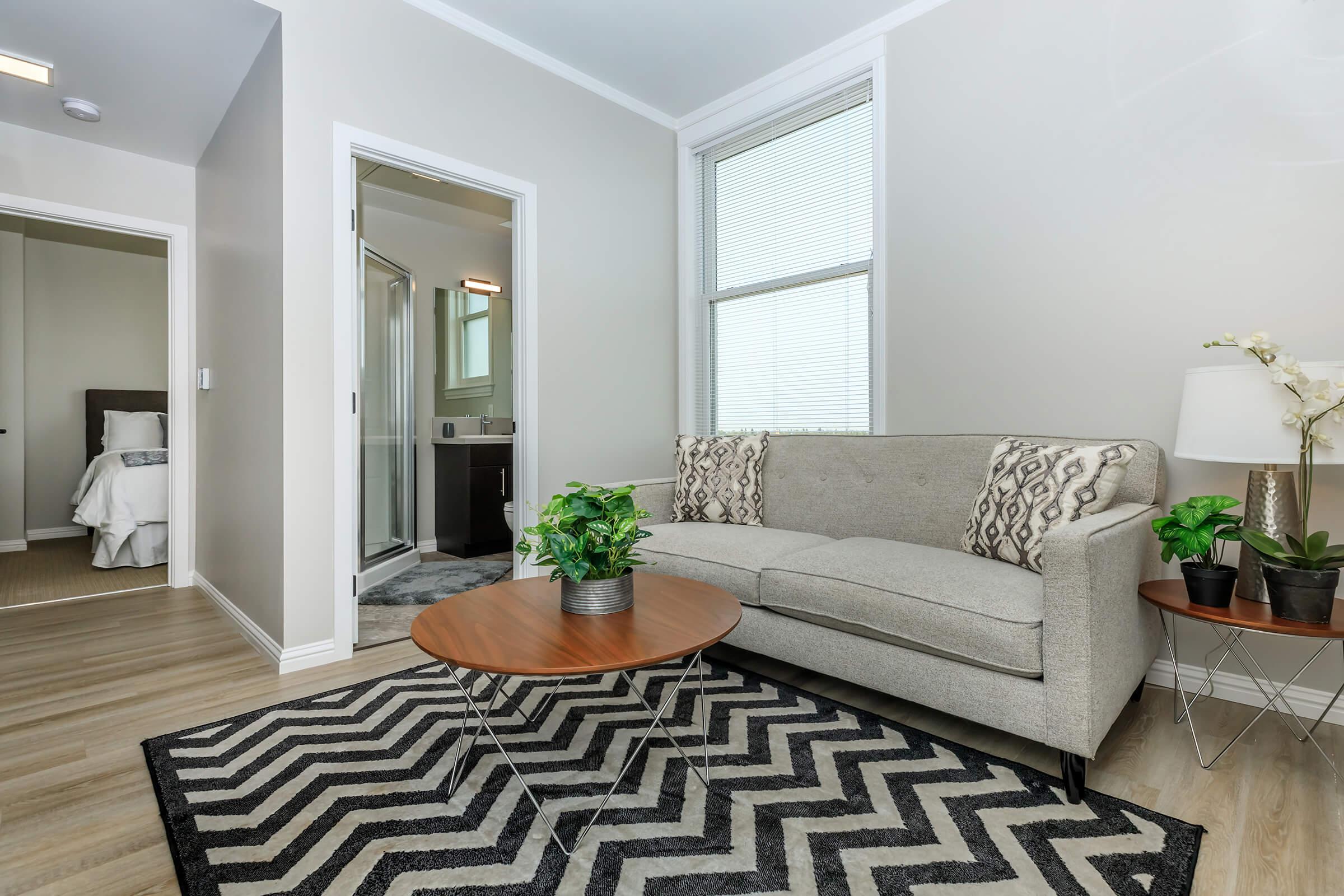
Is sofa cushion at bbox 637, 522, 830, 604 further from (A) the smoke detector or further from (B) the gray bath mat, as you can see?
(A) the smoke detector

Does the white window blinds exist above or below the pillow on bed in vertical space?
above

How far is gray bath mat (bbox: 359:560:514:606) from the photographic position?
339 centimetres

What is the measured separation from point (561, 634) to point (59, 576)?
14.2ft

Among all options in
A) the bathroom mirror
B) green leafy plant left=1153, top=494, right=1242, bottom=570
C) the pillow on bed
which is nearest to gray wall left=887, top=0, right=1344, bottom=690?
green leafy plant left=1153, top=494, right=1242, bottom=570

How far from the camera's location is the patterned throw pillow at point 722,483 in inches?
114

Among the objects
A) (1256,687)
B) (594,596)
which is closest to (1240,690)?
(1256,687)

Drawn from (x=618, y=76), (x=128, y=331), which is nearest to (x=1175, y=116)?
(x=618, y=76)

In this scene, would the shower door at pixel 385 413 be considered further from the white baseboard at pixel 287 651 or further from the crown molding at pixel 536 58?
the crown molding at pixel 536 58

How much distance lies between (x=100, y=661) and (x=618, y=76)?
3509 mm

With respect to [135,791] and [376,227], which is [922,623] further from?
[376,227]

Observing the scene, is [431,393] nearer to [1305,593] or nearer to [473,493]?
[473,493]

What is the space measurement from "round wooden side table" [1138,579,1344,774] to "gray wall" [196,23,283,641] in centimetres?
289

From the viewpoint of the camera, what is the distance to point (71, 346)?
17.2 feet

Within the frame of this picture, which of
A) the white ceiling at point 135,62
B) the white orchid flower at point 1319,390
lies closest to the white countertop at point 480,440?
the white ceiling at point 135,62
